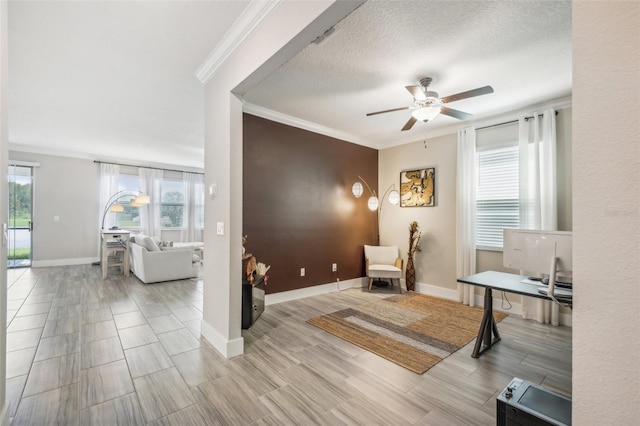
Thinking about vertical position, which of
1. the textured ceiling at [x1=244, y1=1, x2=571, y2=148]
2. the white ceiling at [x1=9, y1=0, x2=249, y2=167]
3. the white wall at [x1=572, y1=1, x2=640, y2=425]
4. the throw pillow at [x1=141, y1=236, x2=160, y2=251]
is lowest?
the throw pillow at [x1=141, y1=236, x2=160, y2=251]

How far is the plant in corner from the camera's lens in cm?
480

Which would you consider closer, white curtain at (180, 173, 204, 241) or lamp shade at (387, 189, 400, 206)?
lamp shade at (387, 189, 400, 206)

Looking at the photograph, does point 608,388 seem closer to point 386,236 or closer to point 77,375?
point 77,375

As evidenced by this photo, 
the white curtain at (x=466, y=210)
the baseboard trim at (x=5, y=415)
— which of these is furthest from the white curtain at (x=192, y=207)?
the white curtain at (x=466, y=210)

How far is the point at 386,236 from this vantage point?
17.8ft

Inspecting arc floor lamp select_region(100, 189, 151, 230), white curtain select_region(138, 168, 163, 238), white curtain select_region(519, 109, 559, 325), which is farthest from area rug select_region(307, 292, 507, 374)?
white curtain select_region(138, 168, 163, 238)

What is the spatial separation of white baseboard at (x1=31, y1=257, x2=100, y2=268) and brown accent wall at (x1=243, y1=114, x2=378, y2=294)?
585 centimetres

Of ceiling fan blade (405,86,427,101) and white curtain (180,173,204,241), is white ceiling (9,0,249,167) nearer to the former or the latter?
ceiling fan blade (405,86,427,101)

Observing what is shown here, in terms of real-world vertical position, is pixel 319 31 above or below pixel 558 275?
above

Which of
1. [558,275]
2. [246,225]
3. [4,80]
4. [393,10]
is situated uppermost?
[393,10]

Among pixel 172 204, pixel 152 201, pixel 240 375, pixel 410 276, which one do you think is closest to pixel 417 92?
pixel 240 375

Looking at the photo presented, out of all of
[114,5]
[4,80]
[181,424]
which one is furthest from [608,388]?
[114,5]

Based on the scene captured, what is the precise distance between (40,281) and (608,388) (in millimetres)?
7314

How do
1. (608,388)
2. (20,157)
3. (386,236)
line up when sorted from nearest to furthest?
(608,388) → (386,236) → (20,157)
